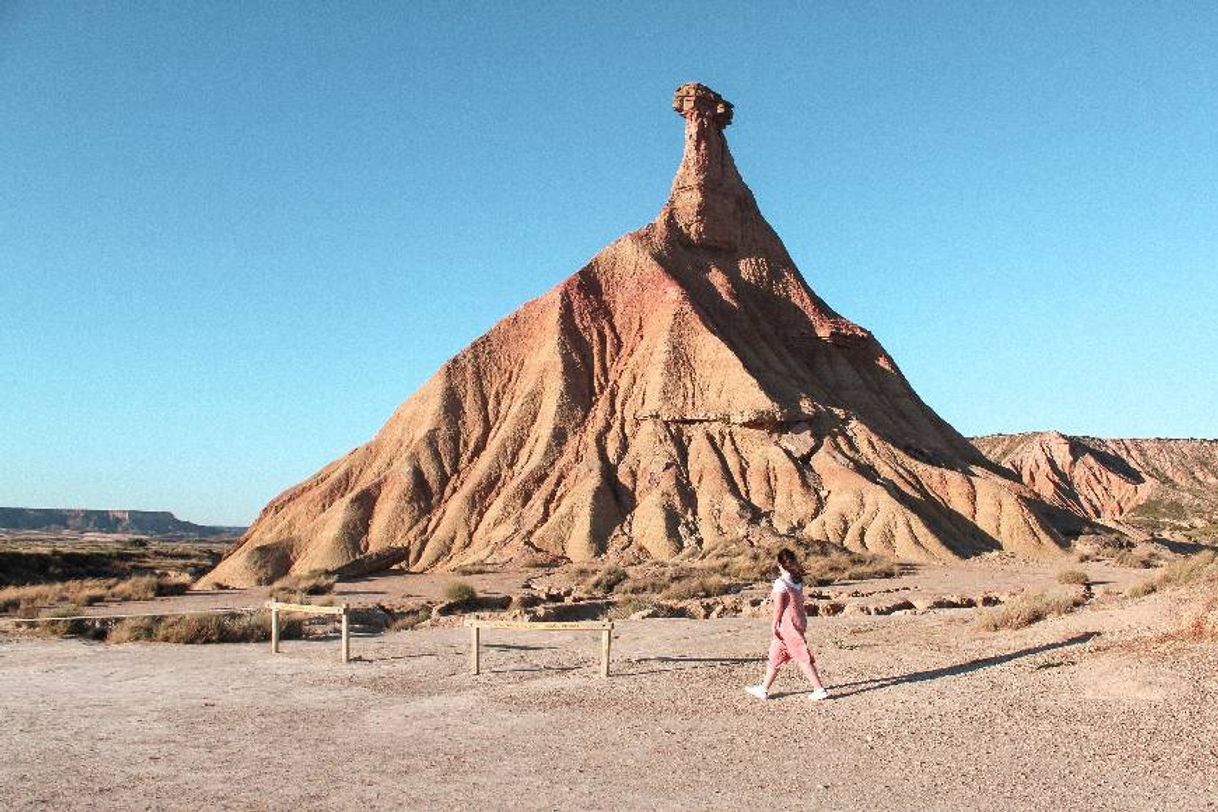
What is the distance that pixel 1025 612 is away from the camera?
15.5 meters

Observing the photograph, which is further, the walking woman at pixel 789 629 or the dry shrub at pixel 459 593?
the dry shrub at pixel 459 593

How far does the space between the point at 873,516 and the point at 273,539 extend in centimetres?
2786

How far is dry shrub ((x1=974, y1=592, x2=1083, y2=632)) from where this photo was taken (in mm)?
15320

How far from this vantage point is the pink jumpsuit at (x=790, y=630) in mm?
10836

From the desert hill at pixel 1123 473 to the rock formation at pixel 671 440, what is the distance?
35.4m

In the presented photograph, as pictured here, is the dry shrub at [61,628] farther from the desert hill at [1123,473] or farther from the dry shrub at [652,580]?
the desert hill at [1123,473]

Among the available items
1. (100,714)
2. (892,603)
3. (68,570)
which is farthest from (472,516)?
(100,714)

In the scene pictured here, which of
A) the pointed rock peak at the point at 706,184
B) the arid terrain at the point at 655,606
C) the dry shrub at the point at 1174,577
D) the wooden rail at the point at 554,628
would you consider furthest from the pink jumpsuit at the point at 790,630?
the pointed rock peak at the point at 706,184

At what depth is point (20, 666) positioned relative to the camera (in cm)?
1380

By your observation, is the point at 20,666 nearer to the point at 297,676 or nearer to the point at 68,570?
the point at 297,676

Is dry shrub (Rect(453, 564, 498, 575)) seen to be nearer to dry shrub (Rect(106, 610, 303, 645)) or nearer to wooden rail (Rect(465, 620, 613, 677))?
dry shrub (Rect(106, 610, 303, 645))

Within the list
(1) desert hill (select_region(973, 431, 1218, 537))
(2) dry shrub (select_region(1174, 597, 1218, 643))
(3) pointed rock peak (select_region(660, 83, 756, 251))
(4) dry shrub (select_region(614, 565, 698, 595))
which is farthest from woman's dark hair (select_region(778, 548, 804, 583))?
(1) desert hill (select_region(973, 431, 1218, 537))

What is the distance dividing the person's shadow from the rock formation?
2521cm

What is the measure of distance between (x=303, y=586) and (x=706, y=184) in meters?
37.8
